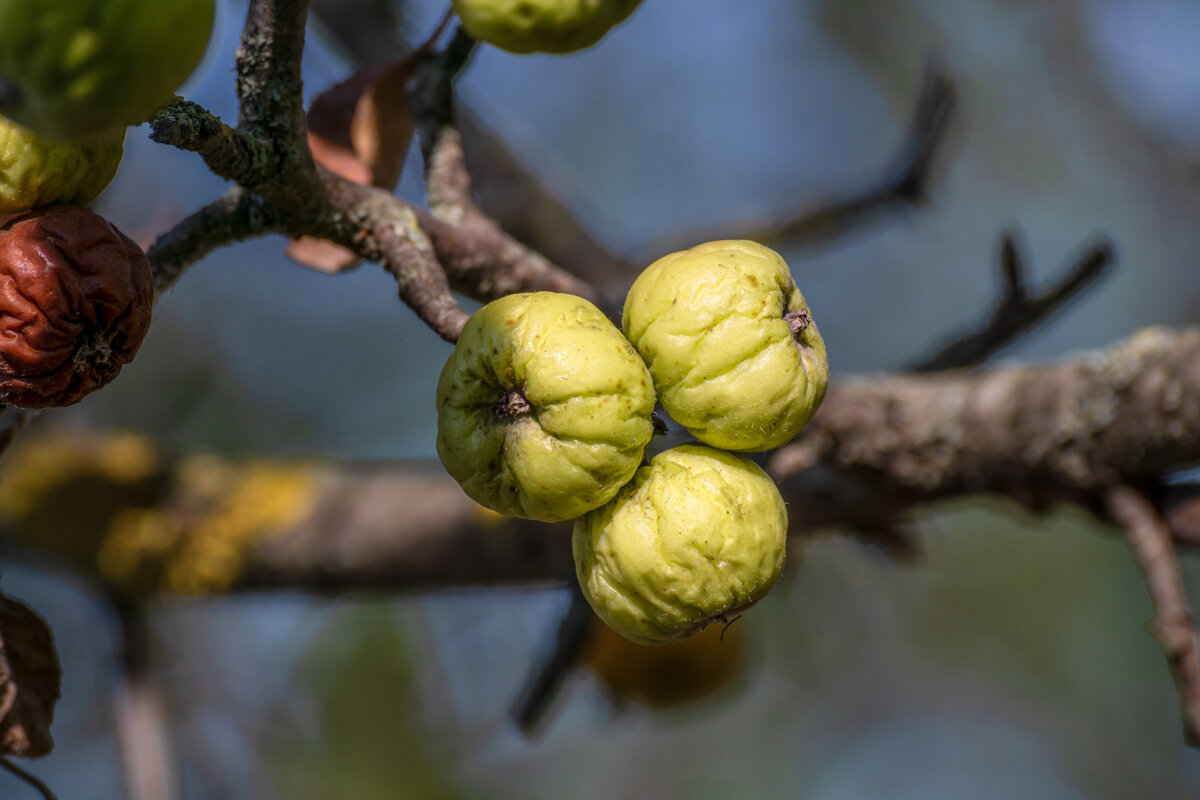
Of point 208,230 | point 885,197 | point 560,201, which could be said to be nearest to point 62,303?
point 208,230

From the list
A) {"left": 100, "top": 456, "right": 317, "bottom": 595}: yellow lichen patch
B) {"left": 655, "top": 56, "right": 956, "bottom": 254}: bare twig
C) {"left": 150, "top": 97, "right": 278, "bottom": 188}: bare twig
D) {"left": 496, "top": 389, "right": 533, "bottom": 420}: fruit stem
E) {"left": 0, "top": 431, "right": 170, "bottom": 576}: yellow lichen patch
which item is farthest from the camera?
{"left": 0, "top": 431, "right": 170, "bottom": 576}: yellow lichen patch

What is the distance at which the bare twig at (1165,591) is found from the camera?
1809mm

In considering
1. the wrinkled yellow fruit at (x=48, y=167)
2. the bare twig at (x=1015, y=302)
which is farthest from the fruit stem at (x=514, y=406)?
the bare twig at (x=1015, y=302)

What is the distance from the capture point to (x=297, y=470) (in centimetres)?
322

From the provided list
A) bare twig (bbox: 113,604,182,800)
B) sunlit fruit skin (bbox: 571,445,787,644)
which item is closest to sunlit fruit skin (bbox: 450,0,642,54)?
sunlit fruit skin (bbox: 571,445,787,644)

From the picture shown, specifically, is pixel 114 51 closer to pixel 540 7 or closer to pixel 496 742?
pixel 540 7

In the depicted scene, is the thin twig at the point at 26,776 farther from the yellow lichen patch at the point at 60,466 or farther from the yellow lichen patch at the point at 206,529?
the yellow lichen patch at the point at 60,466

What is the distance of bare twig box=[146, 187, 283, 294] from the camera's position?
4.46ft

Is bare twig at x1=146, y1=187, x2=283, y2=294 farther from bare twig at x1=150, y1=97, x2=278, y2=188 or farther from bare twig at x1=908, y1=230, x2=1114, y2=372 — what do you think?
bare twig at x1=908, y1=230, x2=1114, y2=372

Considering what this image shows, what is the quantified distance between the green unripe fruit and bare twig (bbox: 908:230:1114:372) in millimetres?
1145

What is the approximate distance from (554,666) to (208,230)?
138 centimetres

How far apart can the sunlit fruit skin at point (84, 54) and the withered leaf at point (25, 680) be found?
802 mm

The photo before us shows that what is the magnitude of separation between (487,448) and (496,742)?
528 centimetres

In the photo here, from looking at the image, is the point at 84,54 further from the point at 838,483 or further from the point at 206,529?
the point at 206,529
